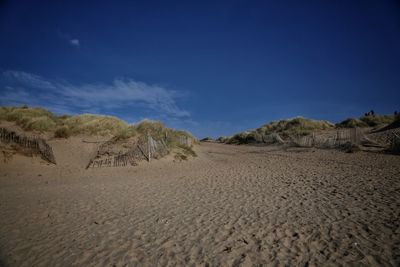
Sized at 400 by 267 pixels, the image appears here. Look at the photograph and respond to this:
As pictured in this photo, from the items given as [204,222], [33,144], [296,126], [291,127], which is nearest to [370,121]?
[296,126]

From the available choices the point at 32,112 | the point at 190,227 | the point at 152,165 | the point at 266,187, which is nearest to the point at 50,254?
the point at 190,227

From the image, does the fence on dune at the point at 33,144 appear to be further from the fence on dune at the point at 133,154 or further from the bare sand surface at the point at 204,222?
the bare sand surface at the point at 204,222

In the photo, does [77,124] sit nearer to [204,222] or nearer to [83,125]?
[83,125]

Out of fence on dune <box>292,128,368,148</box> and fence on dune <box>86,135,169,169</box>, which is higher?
fence on dune <box>292,128,368,148</box>

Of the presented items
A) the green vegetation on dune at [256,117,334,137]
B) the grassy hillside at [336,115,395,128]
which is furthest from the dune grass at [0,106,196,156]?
the grassy hillside at [336,115,395,128]

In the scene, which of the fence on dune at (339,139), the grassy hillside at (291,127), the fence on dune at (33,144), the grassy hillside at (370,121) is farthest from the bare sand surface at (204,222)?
the grassy hillside at (370,121)

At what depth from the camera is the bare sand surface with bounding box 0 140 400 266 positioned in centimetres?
365

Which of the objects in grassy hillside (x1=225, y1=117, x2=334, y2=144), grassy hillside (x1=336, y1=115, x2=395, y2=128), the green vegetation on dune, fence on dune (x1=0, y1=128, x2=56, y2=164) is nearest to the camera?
fence on dune (x1=0, y1=128, x2=56, y2=164)

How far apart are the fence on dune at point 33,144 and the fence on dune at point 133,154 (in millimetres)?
2026

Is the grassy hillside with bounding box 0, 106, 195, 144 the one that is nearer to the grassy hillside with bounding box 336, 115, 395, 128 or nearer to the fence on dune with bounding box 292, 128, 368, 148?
the fence on dune with bounding box 292, 128, 368, 148

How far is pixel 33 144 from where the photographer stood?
39.7ft

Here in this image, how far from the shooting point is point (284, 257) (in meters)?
3.57

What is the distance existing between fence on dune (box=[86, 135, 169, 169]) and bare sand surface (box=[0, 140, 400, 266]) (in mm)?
3422

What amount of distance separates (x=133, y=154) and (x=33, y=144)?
5186 millimetres
